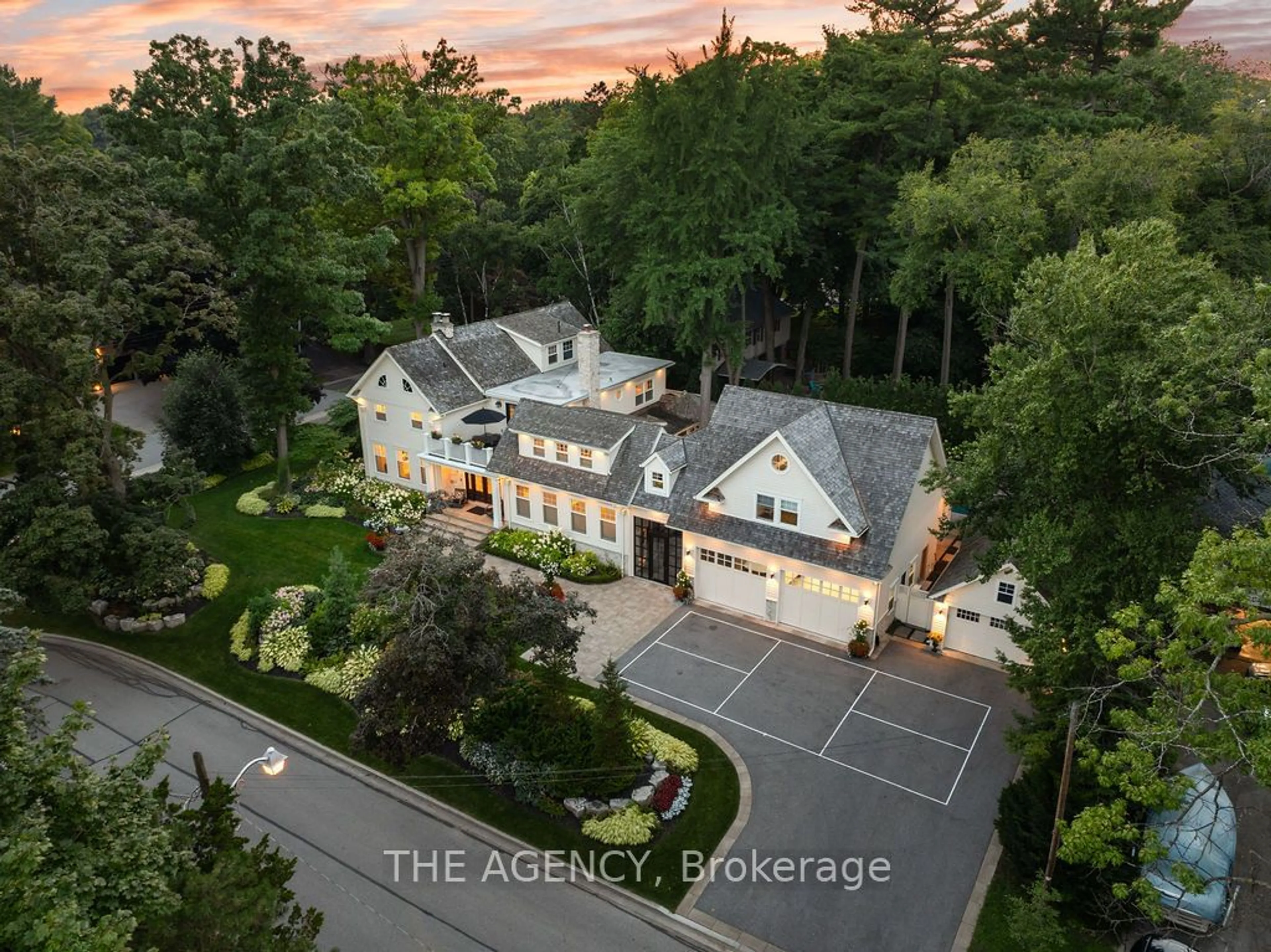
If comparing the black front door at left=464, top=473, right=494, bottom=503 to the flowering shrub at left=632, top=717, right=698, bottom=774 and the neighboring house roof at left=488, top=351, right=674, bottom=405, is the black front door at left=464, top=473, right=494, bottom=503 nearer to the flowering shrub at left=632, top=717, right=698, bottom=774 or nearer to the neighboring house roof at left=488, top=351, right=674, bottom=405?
the neighboring house roof at left=488, top=351, right=674, bottom=405

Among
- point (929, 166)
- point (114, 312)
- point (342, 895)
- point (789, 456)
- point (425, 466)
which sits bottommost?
point (342, 895)

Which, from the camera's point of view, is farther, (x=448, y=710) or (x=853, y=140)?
(x=853, y=140)

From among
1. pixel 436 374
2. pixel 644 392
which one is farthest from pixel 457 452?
pixel 644 392

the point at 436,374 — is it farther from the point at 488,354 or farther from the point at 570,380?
the point at 570,380

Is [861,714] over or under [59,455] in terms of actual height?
under

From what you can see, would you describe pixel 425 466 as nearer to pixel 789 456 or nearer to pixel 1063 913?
pixel 789 456

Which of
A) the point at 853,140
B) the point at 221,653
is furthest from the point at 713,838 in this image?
the point at 853,140
